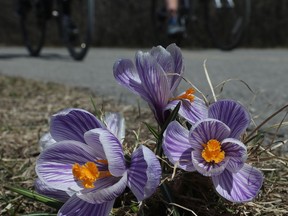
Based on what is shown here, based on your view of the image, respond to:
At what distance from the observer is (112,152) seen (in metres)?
0.99

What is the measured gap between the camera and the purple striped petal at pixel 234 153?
100 centimetres

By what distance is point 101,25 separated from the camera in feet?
36.3

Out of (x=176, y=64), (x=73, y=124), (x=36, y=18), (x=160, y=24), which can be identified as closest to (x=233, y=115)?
(x=176, y=64)

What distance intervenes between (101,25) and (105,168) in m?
10.2

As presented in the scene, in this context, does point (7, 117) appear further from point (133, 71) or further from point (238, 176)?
point (238, 176)

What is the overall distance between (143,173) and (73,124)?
0.57ft

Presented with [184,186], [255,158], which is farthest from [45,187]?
[255,158]

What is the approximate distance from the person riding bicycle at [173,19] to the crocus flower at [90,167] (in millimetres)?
5010

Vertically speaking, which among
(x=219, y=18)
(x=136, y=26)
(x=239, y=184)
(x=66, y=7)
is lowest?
(x=136, y=26)

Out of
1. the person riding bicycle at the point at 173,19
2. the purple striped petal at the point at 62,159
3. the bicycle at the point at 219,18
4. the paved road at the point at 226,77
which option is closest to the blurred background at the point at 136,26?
the bicycle at the point at 219,18

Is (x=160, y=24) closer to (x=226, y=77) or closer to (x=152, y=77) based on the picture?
(x=226, y=77)

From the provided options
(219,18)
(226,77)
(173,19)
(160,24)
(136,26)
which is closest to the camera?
(226,77)

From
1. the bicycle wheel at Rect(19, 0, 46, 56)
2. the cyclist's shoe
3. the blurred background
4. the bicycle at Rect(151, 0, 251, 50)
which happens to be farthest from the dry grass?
the blurred background

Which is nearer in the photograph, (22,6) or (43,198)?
(43,198)
